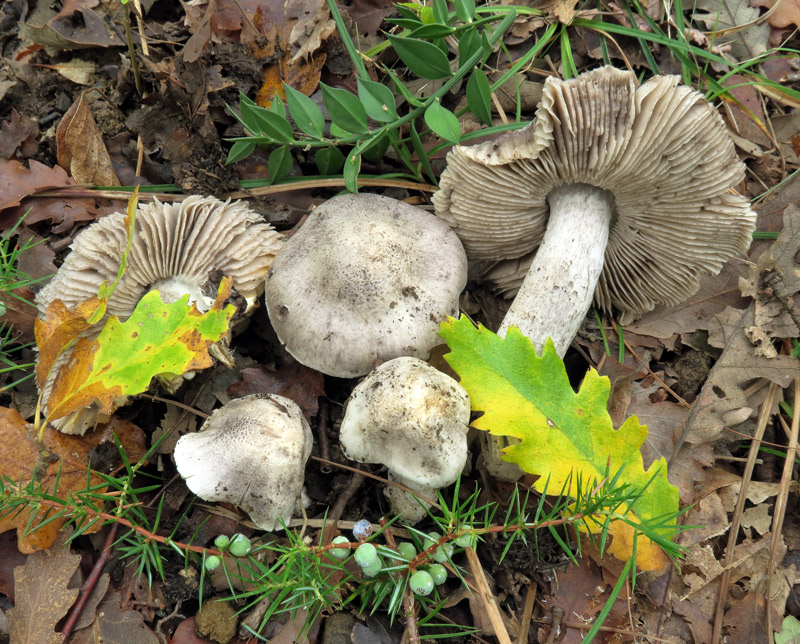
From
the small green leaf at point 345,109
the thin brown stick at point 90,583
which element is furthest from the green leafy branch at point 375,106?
the thin brown stick at point 90,583

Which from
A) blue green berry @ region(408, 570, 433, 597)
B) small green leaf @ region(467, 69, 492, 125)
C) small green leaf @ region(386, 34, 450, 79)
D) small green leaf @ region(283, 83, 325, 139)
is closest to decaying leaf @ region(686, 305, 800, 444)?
blue green berry @ region(408, 570, 433, 597)

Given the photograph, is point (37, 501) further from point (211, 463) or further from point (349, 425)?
point (349, 425)

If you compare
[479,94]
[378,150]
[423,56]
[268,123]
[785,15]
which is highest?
[785,15]

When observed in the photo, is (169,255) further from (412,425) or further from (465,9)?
(465,9)

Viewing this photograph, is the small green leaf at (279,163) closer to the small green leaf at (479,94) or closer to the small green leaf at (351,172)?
the small green leaf at (351,172)

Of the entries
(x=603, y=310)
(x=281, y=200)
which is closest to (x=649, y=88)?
(x=603, y=310)

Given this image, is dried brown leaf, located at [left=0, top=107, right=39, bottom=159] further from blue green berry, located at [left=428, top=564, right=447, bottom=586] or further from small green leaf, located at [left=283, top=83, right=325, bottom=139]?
blue green berry, located at [left=428, top=564, right=447, bottom=586]

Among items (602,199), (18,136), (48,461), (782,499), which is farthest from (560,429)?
(18,136)
